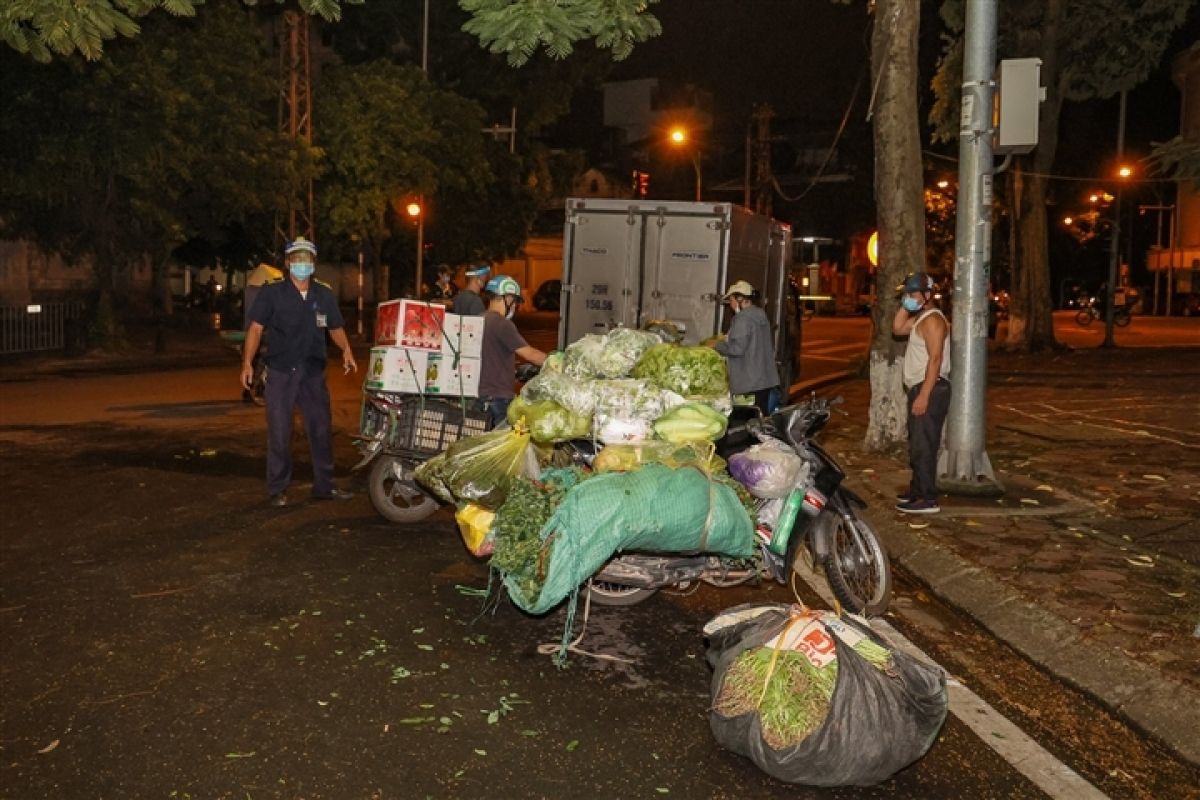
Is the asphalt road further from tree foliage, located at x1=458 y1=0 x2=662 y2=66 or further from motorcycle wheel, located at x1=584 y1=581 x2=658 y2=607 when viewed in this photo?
tree foliage, located at x1=458 y1=0 x2=662 y2=66

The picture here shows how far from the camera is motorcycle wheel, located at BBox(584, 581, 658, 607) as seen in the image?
659cm

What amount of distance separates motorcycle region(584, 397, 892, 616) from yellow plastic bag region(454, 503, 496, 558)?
605mm

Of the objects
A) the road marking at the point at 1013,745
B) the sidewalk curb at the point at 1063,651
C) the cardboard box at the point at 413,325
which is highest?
the cardboard box at the point at 413,325

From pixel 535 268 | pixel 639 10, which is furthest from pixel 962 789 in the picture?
pixel 535 268

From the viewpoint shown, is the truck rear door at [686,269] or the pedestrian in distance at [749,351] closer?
the pedestrian in distance at [749,351]

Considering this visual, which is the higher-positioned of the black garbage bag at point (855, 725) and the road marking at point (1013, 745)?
the black garbage bag at point (855, 725)

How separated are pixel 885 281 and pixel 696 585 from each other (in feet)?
20.5

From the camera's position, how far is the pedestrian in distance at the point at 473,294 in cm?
1138

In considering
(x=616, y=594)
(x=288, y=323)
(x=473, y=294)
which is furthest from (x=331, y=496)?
(x=616, y=594)

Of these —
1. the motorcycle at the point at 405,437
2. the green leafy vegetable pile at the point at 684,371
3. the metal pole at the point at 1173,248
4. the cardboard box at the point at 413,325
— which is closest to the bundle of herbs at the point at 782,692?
the green leafy vegetable pile at the point at 684,371

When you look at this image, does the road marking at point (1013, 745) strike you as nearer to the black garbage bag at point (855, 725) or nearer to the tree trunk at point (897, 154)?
the black garbage bag at point (855, 725)

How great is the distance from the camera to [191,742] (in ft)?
15.4

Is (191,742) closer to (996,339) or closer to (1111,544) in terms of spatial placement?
(1111,544)

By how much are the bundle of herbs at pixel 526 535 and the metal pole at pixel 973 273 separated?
485 cm
